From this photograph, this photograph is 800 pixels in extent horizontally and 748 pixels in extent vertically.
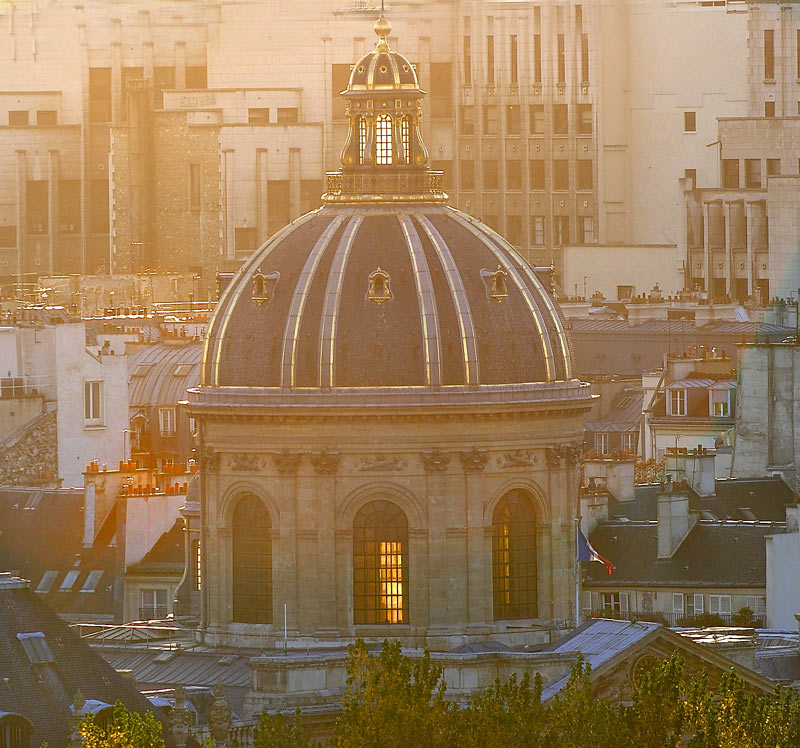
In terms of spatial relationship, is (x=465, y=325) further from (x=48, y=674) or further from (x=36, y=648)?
(x=48, y=674)

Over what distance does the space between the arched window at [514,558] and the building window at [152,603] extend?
23.9 m

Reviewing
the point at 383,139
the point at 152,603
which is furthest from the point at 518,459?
the point at 152,603

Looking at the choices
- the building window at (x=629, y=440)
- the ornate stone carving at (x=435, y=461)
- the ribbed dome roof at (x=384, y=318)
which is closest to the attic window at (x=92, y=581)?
the ribbed dome roof at (x=384, y=318)

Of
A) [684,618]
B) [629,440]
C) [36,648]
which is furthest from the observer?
[629,440]

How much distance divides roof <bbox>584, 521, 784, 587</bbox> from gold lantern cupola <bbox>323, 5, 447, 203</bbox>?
768 inches

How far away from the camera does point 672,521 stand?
12188 centimetres

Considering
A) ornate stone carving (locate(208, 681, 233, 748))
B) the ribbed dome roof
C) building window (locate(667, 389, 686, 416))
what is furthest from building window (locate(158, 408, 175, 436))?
ornate stone carving (locate(208, 681, 233, 748))

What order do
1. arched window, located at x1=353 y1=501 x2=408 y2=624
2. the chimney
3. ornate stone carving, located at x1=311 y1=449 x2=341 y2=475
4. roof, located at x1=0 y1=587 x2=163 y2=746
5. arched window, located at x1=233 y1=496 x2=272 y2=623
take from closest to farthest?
roof, located at x1=0 y1=587 x2=163 y2=746 < ornate stone carving, located at x1=311 y1=449 x2=341 y2=475 < arched window, located at x1=353 y1=501 x2=408 y2=624 < arched window, located at x1=233 y1=496 x2=272 y2=623 < the chimney

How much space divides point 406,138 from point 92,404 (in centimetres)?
5052

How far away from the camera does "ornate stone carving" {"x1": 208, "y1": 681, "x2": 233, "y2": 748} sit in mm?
90750

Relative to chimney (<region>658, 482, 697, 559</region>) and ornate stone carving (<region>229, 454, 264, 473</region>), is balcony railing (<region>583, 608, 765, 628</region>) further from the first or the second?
ornate stone carving (<region>229, 454, 264, 473</region>)

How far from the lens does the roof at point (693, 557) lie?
11981cm

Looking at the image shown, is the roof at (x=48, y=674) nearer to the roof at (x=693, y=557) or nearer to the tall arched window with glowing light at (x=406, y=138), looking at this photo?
the tall arched window with glowing light at (x=406, y=138)

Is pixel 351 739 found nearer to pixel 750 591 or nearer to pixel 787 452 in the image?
pixel 750 591
